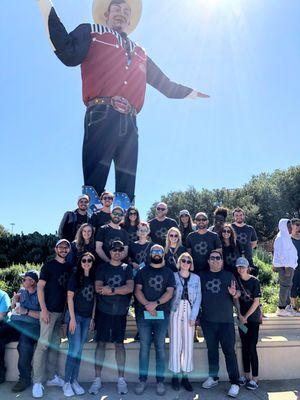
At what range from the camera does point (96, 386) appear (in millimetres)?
4426

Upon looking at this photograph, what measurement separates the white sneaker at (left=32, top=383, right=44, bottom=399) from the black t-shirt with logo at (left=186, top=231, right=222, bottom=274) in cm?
221

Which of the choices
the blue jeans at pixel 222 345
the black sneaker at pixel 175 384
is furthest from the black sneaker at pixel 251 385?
the black sneaker at pixel 175 384

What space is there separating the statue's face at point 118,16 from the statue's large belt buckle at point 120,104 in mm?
1235

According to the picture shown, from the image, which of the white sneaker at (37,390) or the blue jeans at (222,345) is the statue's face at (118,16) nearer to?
the blue jeans at (222,345)

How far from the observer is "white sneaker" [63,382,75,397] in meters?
4.29

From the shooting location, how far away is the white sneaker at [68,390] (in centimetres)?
429

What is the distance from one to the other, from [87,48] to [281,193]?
86.6ft

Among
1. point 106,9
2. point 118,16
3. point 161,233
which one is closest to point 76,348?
point 161,233

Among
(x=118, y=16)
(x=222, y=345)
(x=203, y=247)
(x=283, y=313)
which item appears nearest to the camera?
(x=222, y=345)

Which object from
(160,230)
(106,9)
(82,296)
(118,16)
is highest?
(106,9)

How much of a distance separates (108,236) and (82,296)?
846mm

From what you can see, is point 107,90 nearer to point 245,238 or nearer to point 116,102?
point 116,102

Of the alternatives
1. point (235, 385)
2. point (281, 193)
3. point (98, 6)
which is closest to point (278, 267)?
point (235, 385)

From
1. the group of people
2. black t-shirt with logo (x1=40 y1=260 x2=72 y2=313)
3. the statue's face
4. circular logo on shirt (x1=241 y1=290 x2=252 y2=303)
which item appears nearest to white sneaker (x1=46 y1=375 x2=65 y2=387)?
the group of people
